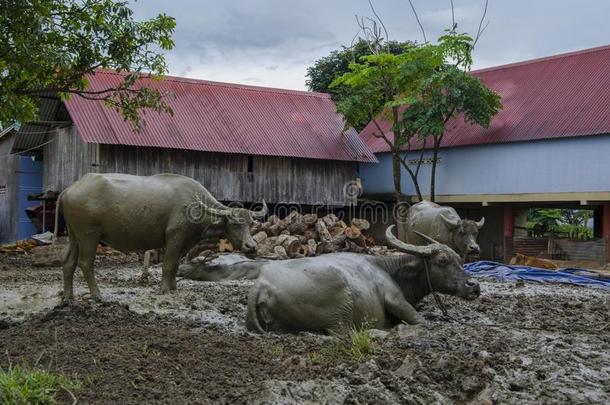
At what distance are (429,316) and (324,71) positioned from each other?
1124 inches

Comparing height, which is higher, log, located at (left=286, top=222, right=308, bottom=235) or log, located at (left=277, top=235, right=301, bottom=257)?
log, located at (left=286, top=222, right=308, bottom=235)

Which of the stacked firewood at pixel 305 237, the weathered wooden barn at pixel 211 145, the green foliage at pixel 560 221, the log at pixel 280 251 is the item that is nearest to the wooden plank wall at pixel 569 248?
the stacked firewood at pixel 305 237

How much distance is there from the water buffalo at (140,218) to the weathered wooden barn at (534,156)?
507 inches

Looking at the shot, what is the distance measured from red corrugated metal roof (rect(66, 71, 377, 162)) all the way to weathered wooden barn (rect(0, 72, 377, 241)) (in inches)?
1.4

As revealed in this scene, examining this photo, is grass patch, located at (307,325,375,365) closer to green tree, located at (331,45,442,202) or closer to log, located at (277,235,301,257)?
log, located at (277,235,301,257)

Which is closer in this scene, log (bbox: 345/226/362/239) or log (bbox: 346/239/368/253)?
log (bbox: 346/239/368/253)

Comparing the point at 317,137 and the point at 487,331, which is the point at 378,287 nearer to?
the point at 487,331

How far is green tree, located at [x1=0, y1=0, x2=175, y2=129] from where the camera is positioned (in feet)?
30.9

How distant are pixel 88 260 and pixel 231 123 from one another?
1524cm

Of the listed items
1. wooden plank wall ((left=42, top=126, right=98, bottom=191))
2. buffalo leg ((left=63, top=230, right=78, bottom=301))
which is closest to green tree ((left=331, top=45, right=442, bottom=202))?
wooden plank wall ((left=42, top=126, right=98, bottom=191))

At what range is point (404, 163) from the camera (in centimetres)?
2500

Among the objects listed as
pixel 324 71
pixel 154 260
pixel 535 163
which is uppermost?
pixel 324 71

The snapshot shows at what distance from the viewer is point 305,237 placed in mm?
19781

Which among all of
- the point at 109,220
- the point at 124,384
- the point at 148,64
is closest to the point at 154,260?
the point at 148,64
